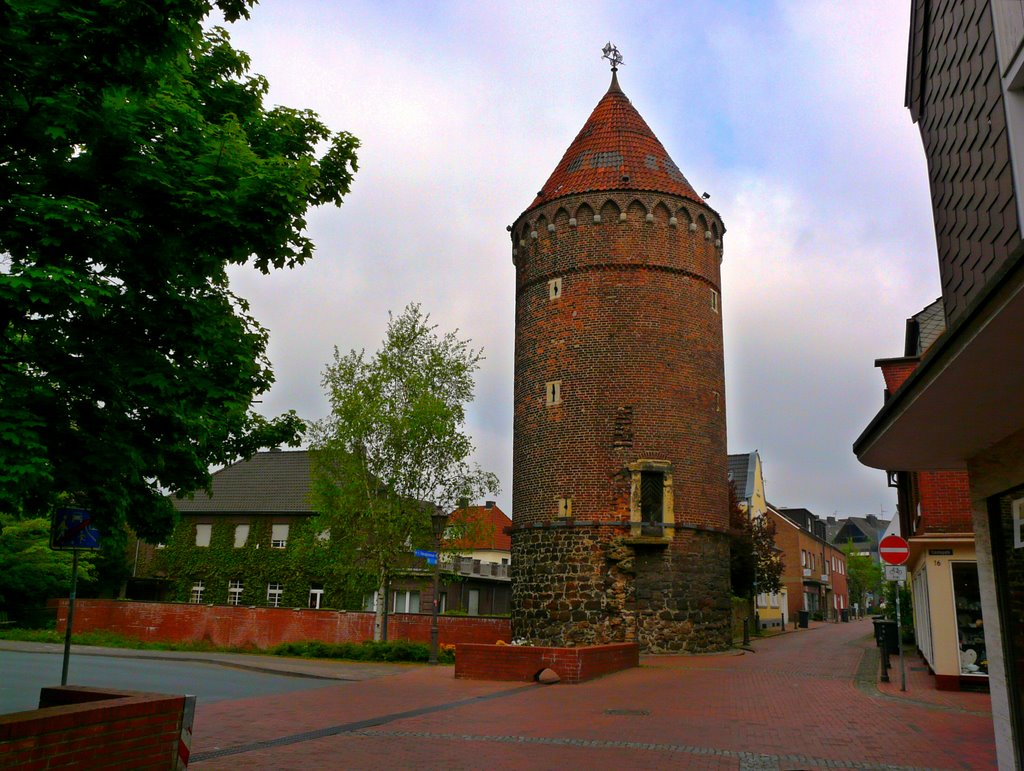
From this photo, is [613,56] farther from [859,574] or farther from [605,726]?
[859,574]

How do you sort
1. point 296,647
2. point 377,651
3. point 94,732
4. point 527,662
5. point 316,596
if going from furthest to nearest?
point 316,596
point 296,647
point 377,651
point 527,662
point 94,732

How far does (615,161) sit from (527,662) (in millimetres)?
18860

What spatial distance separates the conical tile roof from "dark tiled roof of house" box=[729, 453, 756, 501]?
31220mm

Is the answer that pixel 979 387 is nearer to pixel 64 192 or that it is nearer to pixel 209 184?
pixel 209 184

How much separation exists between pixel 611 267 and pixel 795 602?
4489 cm

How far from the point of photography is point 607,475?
27031 mm

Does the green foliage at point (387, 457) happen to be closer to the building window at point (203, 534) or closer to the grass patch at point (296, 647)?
the grass patch at point (296, 647)

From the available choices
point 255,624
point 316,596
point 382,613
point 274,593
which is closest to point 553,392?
point 382,613

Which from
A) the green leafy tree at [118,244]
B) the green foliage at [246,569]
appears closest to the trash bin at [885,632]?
the green leafy tree at [118,244]

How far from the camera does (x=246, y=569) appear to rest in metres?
42.6

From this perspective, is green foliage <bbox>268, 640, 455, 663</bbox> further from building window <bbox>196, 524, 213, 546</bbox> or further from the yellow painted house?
the yellow painted house

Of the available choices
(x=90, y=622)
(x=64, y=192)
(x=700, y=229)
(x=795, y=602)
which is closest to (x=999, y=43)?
(x=64, y=192)

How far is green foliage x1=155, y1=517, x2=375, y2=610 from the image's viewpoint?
40059 millimetres

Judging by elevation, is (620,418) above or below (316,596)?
above
